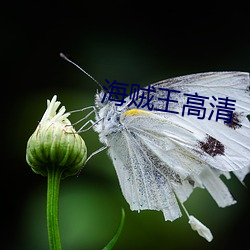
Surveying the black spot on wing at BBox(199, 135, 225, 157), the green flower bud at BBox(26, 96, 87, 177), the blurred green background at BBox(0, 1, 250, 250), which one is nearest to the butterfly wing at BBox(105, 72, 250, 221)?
the black spot on wing at BBox(199, 135, 225, 157)

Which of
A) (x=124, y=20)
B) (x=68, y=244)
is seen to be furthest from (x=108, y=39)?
(x=68, y=244)

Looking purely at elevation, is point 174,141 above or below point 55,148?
below

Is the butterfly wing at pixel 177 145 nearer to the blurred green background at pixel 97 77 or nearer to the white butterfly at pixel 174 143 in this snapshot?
the white butterfly at pixel 174 143

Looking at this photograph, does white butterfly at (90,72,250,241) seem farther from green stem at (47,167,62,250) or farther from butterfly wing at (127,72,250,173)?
green stem at (47,167,62,250)

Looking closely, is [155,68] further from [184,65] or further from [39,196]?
[39,196]

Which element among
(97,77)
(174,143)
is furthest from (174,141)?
(97,77)

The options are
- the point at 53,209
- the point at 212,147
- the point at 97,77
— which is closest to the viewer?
the point at 53,209

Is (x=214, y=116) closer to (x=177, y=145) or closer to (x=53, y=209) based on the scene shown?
(x=177, y=145)
